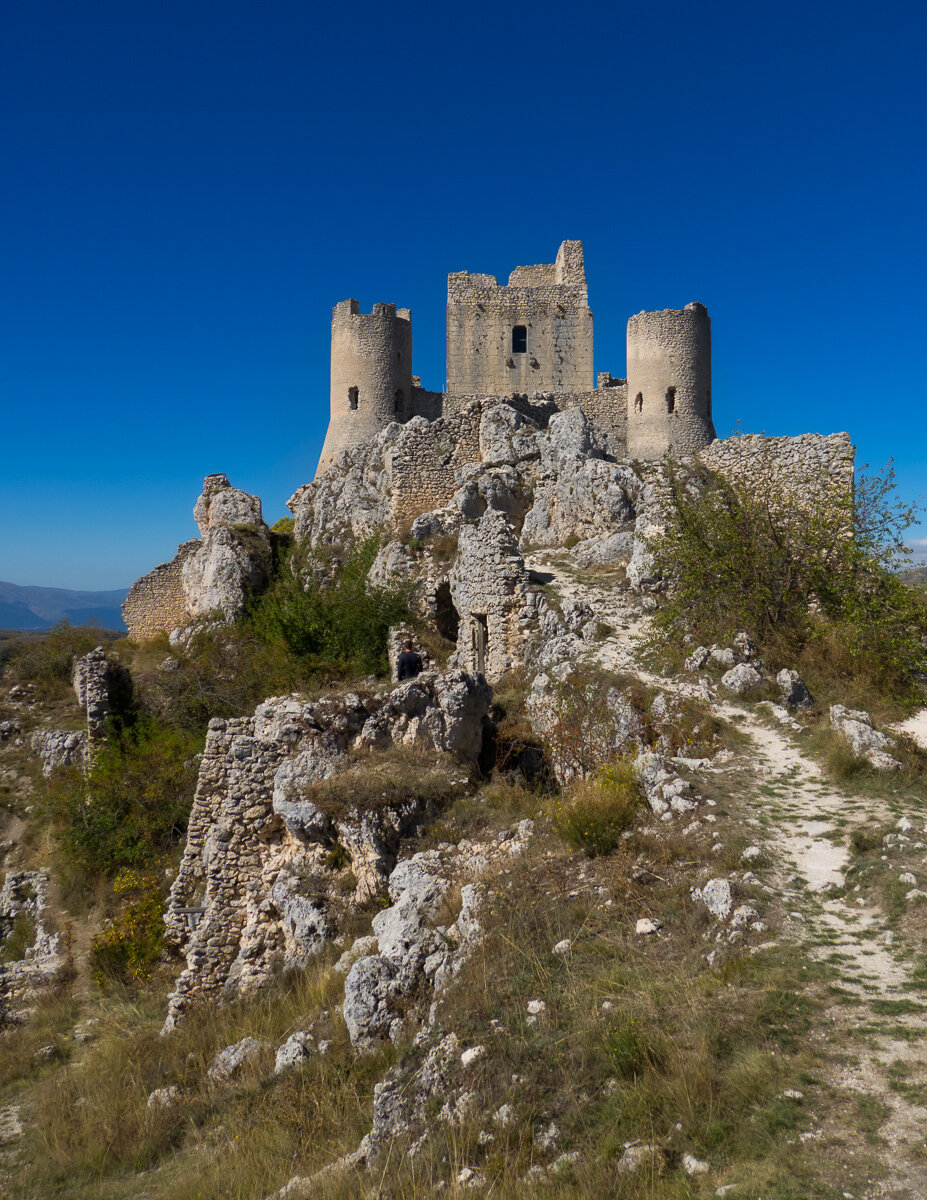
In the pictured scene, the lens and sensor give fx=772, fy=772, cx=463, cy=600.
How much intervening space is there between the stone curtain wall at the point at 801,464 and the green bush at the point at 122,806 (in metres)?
10.9

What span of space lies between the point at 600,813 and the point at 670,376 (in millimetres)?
19737

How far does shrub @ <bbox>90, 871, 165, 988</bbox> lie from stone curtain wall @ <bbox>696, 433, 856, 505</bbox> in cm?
1121

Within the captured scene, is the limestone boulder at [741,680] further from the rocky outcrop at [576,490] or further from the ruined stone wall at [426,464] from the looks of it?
the ruined stone wall at [426,464]

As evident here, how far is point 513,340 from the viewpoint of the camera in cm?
2792

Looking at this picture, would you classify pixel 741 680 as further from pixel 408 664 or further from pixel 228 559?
pixel 228 559

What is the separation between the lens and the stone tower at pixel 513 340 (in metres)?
27.7

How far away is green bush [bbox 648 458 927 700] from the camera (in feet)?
32.1

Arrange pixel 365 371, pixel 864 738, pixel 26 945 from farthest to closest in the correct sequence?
pixel 365 371 < pixel 26 945 < pixel 864 738

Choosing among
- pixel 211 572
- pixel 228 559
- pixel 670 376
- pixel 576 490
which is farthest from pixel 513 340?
pixel 211 572

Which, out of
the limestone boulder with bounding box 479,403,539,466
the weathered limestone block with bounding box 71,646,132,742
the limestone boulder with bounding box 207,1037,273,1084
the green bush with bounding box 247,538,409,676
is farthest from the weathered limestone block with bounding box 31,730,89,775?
the limestone boulder with bounding box 479,403,539,466

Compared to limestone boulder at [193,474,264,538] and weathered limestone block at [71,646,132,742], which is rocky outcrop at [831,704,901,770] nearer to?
weathered limestone block at [71,646,132,742]

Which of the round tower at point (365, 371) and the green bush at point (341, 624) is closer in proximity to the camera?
the green bush at point (341, 624)

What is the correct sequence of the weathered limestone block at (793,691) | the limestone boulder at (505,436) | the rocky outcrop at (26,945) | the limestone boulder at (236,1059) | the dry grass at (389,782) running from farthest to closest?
1. the limestone boulder at (505,436)
2. the rocky outcrop at (26,945)
3. the weathered limestone block at (793,691)
4. the dry grass at (389,782)
5. the limestone boulder at (236,1059)

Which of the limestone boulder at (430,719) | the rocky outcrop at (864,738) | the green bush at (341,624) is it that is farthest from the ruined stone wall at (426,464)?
the rocky outcrop at (864,738)
